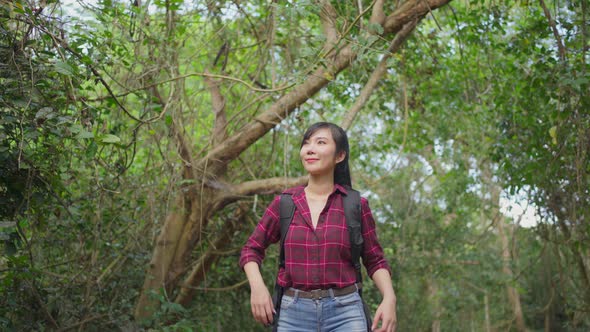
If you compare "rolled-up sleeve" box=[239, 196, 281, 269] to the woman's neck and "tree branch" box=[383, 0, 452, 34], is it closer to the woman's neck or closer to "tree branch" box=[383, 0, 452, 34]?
the woman's neck

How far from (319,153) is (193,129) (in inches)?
136

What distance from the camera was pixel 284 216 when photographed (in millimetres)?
2814

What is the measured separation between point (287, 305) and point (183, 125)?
3109 mm

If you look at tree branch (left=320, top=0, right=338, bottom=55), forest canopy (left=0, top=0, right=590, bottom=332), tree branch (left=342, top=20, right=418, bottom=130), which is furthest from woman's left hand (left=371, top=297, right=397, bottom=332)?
tree branch (left=342, top=20, right=418, bottom=130)

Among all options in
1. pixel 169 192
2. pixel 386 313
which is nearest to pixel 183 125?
pixel 169 192

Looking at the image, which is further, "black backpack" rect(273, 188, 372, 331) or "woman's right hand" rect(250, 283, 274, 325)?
"black backpack" rect(273, 188, 372, 331)

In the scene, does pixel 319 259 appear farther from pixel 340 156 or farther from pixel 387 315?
pixel 340 156

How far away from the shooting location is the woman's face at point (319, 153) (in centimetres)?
286

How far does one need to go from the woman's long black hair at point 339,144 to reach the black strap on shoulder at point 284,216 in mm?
263

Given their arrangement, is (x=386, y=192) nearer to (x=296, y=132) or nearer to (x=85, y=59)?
(x=296, y=132)

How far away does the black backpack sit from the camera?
8.96 feet

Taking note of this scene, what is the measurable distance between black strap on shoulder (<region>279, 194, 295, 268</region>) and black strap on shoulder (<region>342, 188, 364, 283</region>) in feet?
0.74

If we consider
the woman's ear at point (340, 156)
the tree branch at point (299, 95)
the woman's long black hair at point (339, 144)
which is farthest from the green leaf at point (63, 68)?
the tree branch at point (299, 95)

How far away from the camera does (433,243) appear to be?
1010cm
